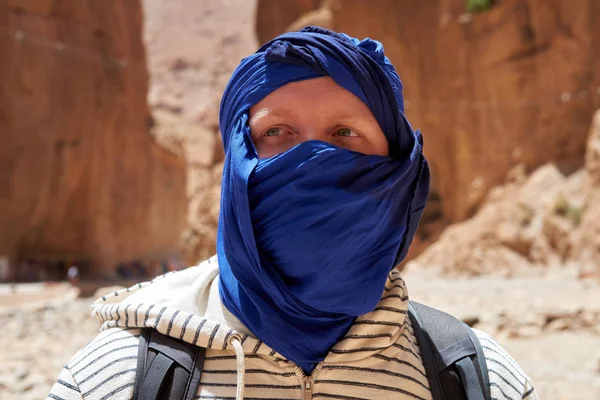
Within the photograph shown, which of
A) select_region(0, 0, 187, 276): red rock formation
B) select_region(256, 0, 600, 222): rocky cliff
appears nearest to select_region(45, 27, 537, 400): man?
select_region(256, 0, 600, 222): rocky cliff

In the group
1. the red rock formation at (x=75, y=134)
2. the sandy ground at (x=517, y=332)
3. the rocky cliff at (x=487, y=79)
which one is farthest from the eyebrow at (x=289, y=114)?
the red rock formation at (x=75, y=134)

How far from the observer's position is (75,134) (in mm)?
27750

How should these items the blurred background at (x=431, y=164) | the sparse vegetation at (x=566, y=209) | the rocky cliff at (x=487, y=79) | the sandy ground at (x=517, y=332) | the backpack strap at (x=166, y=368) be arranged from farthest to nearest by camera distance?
the rocky cliff at (x=487, y=79) < the sparse vegetation at (x=566, y=209) < the blurred background at (x=431, y=164) < the sandy ground at (x=517, y=332) < the backpack strap at (x=166, y=368)

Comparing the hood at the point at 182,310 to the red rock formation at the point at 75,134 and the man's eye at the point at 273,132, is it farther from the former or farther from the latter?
the red rock formation at the point at 75,134

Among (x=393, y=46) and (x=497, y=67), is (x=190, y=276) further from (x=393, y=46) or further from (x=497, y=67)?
(x=393, y=46)

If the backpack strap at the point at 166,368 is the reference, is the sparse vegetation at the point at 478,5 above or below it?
above

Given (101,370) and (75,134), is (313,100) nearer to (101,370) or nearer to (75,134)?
(101,370)

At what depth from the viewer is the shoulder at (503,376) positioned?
140 centimetres

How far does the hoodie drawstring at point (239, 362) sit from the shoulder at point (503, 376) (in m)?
0.55

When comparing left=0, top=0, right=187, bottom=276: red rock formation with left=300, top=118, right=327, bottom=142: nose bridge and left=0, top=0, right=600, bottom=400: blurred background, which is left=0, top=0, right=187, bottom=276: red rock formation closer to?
left=0, top=0, right=600, bottom=400: blurred background

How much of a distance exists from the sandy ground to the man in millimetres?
5018

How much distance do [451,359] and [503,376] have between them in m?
0.13

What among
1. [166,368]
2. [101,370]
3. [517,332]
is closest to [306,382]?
[166,368]

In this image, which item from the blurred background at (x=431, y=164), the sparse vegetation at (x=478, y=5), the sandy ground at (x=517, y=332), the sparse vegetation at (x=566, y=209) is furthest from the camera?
the sparse vegetation at (x=478, y=5)
